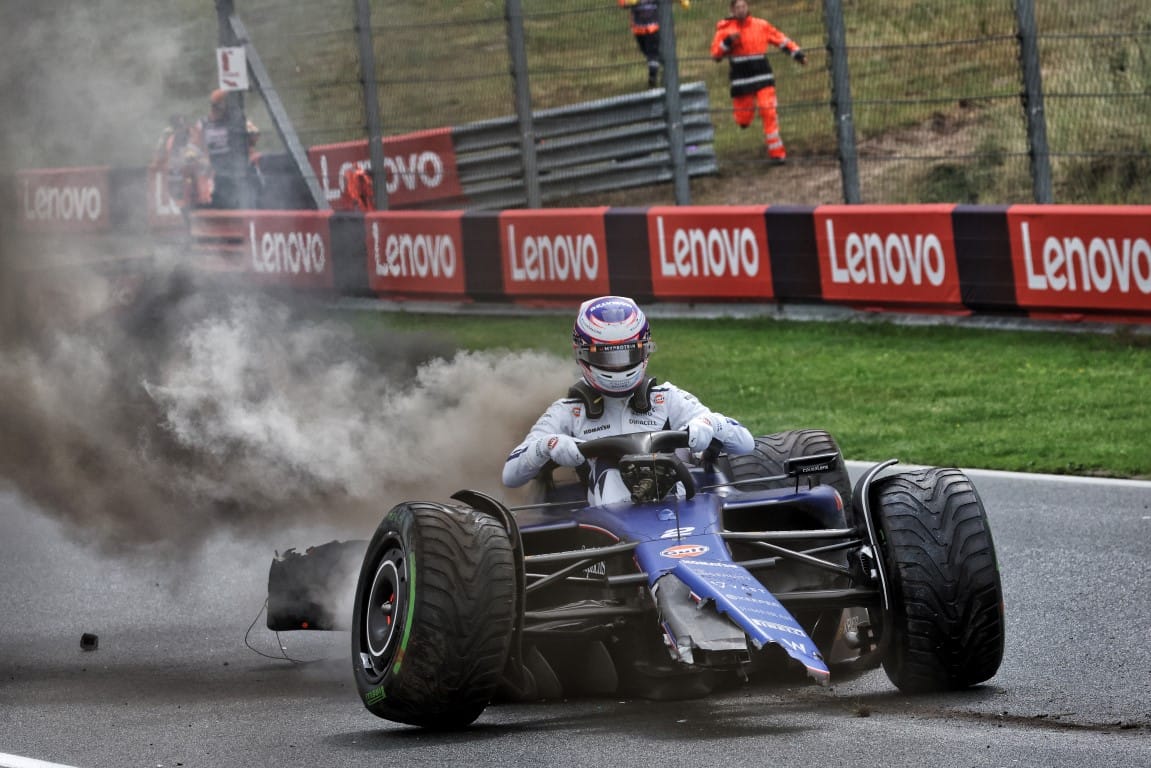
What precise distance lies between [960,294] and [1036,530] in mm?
6052

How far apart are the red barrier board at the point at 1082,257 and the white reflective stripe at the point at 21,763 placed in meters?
10.6

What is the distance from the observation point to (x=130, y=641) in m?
9.95

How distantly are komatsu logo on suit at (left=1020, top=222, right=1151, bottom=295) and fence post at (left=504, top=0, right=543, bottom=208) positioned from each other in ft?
23.2

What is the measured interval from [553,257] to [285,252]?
4040mm

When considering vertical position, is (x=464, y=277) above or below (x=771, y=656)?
above

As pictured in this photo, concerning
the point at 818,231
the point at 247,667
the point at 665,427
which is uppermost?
the point at 818,231

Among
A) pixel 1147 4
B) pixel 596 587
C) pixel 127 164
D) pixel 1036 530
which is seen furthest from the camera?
pixel 127 164

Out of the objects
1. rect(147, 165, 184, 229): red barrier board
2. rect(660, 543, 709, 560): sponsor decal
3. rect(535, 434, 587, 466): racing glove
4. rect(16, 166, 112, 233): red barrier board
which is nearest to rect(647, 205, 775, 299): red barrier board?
rect(16, 166, 112, 233): red barrier board

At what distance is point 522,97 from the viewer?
21.8 metres

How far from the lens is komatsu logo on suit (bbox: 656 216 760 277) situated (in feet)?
61.4

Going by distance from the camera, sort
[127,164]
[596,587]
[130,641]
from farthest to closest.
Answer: [127,164] < [130,641] < [596,587]

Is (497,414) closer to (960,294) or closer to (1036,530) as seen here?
(1036,530)

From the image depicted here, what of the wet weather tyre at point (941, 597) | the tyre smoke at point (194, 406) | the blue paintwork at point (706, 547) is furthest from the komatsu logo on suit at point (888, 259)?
the wet weather tyre at point (941, 597)

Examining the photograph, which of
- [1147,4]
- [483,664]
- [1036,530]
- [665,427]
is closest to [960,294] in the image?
[1147,4]
